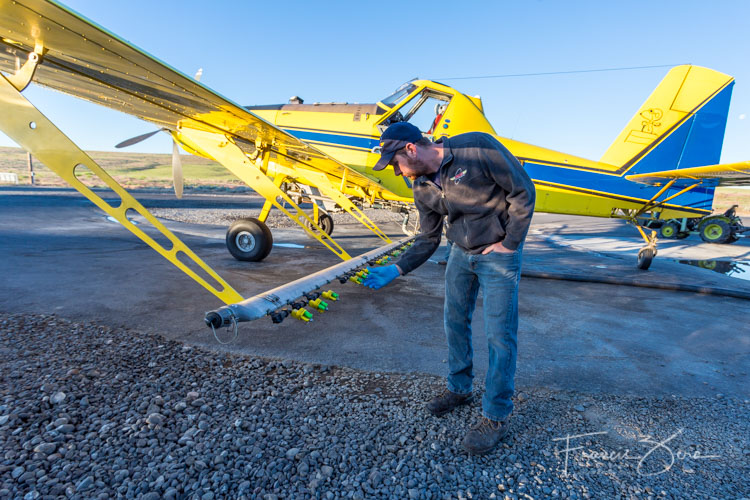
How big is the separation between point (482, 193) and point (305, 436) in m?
1.67

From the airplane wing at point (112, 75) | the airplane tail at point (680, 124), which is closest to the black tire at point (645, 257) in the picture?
the airplane tail at point (680, 124)

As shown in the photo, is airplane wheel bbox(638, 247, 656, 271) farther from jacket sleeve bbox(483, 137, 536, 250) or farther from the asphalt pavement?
jacket sleeve bbox(483, 137, 536, 250)

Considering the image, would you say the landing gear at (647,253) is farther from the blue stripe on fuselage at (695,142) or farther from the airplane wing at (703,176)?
the blue stripe on fuselage at (695,142)

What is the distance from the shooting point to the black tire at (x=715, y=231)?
1395 cm

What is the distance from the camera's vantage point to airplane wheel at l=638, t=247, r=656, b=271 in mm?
7518

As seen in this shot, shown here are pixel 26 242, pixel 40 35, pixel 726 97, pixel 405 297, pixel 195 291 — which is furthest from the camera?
pixel 726 97

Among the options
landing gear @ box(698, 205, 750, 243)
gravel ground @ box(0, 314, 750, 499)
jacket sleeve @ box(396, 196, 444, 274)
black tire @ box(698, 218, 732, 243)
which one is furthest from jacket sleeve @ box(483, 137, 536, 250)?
black tire @ box(698, 218, 732, 243)

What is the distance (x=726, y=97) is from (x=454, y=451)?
12059 millimetres

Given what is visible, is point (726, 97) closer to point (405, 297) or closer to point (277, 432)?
point (405, 297)

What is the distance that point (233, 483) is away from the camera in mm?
1541

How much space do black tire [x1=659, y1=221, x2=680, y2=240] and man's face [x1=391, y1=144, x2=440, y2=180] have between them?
19655mm

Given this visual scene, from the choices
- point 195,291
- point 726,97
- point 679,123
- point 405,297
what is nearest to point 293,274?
point 195,291

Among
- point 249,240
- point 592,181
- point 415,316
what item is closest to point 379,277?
point 415,316

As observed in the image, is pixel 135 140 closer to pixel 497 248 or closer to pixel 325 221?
pixel 325 221
